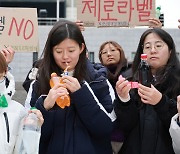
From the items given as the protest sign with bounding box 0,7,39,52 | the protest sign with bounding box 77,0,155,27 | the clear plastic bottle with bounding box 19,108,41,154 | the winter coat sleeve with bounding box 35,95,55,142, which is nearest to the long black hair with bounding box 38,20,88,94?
the winter coat sleeve with bounding box 35,95,55,142

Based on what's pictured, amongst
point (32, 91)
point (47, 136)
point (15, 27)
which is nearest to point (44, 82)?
point (32, 91)

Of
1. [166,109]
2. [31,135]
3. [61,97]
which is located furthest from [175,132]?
[31,135]

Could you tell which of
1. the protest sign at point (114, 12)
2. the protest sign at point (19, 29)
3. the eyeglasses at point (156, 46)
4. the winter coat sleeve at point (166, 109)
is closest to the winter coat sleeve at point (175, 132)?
the winter coat sleeve at point (166, 109)

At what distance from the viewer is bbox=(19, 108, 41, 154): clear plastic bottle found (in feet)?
6.91

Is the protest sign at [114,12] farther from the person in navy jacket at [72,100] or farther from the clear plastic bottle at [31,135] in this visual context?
the clear plastic bottle at [31,135]

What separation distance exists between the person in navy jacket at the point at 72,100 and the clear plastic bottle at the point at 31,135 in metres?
0.11

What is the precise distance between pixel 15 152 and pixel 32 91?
0.41m

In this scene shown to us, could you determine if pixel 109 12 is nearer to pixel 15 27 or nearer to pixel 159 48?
pixel 15 27

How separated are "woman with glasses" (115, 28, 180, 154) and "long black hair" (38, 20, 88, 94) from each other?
278mm

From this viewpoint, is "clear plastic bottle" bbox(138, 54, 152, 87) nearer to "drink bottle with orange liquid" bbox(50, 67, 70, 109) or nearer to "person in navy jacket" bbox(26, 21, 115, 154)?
"person in navy jacket" bbox(26, 21, 115, 154)

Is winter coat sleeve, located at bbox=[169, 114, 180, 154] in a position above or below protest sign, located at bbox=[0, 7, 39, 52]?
below

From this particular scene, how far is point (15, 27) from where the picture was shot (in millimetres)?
3773

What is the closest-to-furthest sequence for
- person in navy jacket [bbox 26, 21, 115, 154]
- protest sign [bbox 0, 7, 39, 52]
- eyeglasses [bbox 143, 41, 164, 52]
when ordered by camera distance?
person in navy jacket [bbox 26, 21, 115, 154], eyeglasses [bbox 143, 41, 164, 52], protest sign [bbox 0, 7, 39, 52]

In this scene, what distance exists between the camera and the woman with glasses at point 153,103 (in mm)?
2285
